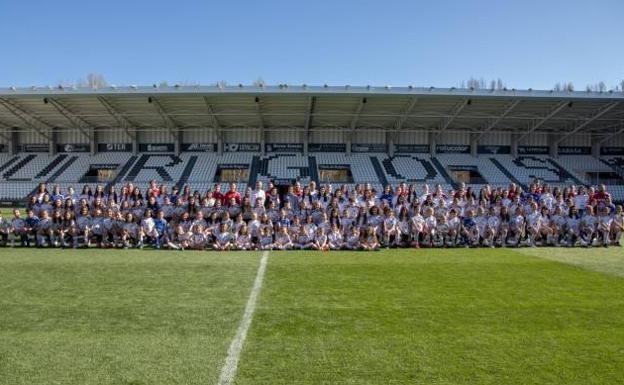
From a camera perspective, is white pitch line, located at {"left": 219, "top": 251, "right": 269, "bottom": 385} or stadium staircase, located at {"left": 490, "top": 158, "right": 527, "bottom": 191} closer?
white pitch line, located at {"left": 219, "top": 251, "right": 269, "bottom": 385}

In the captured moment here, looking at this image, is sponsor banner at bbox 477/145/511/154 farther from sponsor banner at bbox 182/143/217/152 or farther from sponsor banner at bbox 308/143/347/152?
sponsor banner at bbox 182/143/217/152

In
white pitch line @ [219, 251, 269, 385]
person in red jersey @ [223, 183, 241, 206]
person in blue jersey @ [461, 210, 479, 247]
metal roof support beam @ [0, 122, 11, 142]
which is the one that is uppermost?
metal roof support beam @ [0, 122, 11, 142]

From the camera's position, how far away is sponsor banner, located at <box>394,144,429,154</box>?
3619cm

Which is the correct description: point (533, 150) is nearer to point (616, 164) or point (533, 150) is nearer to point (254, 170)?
point (616, 164)

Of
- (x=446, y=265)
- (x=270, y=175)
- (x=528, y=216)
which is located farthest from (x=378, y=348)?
(x=270, y=175)

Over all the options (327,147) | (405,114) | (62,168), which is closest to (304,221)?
(405,114)

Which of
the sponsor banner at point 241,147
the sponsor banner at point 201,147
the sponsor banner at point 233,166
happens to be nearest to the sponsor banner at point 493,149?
the sponsor banner at point 241,147

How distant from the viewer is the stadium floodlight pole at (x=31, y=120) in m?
30.3

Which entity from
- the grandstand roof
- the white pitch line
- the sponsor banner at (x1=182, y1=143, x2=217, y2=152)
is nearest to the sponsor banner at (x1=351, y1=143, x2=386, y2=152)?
the grandstand roof

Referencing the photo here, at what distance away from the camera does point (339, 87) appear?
28359mm

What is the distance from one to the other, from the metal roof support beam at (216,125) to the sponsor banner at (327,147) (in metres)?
6.53

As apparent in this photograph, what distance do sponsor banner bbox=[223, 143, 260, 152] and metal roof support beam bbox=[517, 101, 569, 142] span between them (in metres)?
19.6

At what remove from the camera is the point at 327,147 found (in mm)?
35875

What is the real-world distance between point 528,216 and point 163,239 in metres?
10.9
